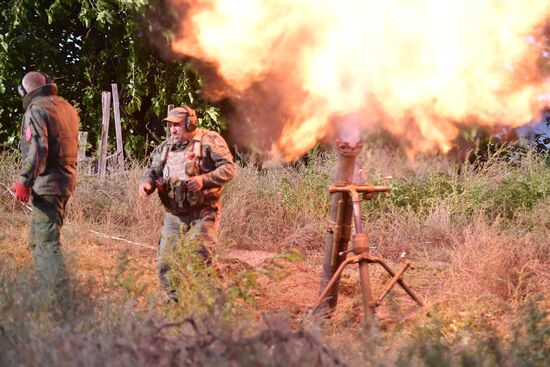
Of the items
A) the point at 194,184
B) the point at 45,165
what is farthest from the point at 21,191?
the point at 194,184

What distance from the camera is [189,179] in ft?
22.0

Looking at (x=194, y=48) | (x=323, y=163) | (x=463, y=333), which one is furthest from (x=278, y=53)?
(x=323, y=163)

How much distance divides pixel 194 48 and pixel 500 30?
112 inches

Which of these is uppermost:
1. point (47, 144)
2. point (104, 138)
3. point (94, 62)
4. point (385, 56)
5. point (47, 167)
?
point (94, 62)

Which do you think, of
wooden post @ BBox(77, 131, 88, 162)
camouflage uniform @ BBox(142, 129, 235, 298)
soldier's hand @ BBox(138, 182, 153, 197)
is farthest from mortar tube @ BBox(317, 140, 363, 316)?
wooden post @ BBox(77, 131, 88, 162)

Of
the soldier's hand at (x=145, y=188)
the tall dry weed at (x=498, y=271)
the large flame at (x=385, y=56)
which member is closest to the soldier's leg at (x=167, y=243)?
the soldier's hand at (x=145, y=188)

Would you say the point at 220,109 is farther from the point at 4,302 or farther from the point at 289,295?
the point at 4,302

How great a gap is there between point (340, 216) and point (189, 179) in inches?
52.1

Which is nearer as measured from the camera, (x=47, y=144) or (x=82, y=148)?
(x=47, y=144)

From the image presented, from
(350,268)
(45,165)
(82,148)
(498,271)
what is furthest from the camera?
(82,148)

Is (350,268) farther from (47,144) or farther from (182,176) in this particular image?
(47,144)

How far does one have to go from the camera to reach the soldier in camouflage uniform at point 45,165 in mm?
6484

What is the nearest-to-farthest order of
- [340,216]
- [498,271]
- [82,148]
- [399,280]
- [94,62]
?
[399,280], [340,216], [498,271], [82,148], [94,62]

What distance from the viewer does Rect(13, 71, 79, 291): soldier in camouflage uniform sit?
648 centimetres
